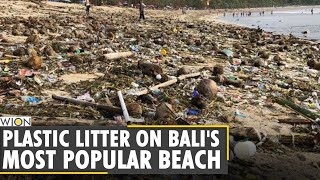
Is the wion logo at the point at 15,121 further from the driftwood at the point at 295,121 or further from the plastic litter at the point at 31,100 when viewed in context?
the driftwood at the point at 295,121

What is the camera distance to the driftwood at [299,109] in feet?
19.7

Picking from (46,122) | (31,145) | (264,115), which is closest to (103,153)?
(31,145)

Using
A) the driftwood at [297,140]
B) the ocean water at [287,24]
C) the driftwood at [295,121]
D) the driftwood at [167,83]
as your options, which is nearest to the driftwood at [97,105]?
the driftwood at [167,83]

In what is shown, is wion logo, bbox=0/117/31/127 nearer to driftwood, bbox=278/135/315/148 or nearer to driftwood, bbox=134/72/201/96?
driftwood, bbox=134/72/201/96

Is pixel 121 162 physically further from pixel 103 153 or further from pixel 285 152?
pixel 285 152

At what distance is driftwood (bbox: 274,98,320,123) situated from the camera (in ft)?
19.7

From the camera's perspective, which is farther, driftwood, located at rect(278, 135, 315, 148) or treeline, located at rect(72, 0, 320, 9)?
treeline, located at rect(72, 0, 320, 9)

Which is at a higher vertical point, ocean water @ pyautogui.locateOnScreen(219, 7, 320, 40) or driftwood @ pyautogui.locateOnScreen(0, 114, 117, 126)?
ocean water @ pyautogui.locateOnScreen(219, 7, 320, 40)

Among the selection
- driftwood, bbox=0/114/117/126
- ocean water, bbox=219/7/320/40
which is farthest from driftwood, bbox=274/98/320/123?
ocean water, bbox=219/7/320/40

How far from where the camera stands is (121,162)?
11.6 ft

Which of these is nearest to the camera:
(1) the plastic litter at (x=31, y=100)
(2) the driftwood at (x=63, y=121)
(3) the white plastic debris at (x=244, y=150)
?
(3) the white plastic debris at (x=244, y=150)

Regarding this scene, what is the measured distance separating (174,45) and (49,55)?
202 inches

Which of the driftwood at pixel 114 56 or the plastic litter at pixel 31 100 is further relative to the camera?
the driftwood at pixel 114 56

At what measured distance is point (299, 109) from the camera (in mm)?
6387
